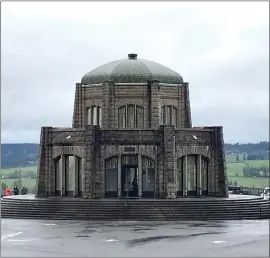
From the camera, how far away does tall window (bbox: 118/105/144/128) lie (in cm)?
5844

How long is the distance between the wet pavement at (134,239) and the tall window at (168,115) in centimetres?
1463

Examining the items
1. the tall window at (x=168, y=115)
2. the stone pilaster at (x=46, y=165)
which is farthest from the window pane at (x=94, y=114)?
the stone pilaster at (x=46, y=165)

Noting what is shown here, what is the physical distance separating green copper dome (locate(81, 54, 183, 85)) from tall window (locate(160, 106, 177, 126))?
6.08ft

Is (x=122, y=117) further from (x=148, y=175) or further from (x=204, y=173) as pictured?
(x=204, y=173)

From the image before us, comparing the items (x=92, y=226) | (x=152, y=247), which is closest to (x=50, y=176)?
(x=92, y=226)

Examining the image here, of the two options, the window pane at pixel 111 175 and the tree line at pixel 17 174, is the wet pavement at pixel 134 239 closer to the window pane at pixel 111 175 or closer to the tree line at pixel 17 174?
the window pane at pixel 111 175

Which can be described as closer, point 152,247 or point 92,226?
point 152,247

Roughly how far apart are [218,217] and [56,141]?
39.9 ft

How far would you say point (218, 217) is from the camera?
48625 millimetres

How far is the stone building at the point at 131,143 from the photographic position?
52.9 m

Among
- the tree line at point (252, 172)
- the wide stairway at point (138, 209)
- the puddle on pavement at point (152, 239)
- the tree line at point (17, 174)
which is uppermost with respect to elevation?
the tree line at point (17, 174)

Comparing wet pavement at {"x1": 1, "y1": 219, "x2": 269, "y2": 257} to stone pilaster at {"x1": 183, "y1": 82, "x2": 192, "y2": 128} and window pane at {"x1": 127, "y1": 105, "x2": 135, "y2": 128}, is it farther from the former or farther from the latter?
stone pilaster at {"x1": 183, "y1": 82, "x2": 192, "y2": 128}

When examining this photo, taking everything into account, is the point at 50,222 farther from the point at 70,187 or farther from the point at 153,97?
the point at 153,97

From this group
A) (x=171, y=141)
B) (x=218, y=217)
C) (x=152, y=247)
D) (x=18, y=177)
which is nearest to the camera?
(x=152, y=247)
